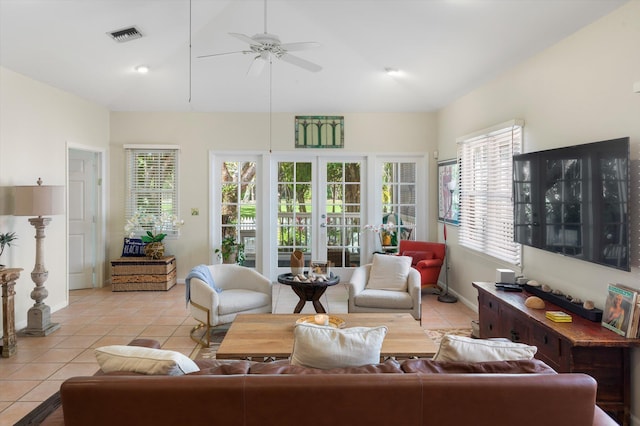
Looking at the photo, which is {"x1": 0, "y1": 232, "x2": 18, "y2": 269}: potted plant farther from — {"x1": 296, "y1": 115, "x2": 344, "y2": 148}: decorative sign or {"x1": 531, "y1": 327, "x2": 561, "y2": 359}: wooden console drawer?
{"x1": 531, "y1": 327, "x2": 561, "y2": 359}: wooden console drawer

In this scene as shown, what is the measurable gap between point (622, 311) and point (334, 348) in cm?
198

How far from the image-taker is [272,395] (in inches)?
62.5

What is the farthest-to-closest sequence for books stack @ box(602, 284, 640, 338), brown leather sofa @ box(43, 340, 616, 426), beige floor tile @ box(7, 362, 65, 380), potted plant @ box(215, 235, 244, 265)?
potted plant @ box(215, 235, 244, 265) → beige floor tile @ box(7, 362, 65, 380) → books stack @ box(602, 284, 640, 338) → brown leather sofa @ box(43, 340, 616, 426)

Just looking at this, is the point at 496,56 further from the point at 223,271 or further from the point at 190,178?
the point at 190,178

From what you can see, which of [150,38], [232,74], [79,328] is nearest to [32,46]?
[150,38]

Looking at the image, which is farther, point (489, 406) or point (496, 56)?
point (496, 56)

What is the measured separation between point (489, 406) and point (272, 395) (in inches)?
31.5

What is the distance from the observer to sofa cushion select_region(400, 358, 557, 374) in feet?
5.65

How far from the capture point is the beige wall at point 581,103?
2.79 meters

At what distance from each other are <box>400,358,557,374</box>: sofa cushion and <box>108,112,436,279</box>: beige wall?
17.5 ft

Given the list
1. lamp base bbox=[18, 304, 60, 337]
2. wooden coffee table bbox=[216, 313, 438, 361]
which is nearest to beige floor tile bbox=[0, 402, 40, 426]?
wooden coffee table bbox=[216, 313, 438, 361]

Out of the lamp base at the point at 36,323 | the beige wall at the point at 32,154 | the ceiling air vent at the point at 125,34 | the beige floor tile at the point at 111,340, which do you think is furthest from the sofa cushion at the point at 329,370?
the ceiling air vent at the point at 125,34

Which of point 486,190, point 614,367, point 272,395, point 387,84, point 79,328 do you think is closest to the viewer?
point 272,395

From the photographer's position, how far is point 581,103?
3.31m
